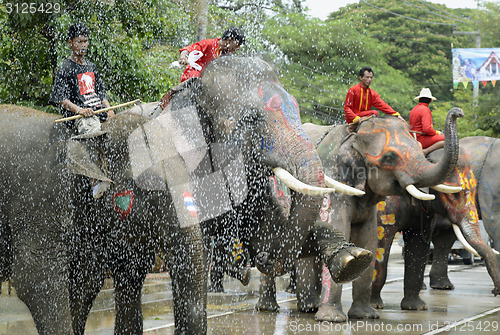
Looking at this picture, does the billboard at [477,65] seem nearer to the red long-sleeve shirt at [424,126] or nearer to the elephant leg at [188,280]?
the red long-sleeve shirt at [424,126]

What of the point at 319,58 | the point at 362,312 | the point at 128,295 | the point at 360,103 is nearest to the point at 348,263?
the point at 128,295

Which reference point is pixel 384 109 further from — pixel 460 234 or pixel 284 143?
pixel 284 143

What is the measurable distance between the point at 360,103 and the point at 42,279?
5098mm

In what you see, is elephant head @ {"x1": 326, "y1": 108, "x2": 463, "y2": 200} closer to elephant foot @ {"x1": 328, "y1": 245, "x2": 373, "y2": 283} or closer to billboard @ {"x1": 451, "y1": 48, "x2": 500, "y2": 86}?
elephant foot @ {"x1": 328, "y1": 245, "x2": 373, "y2": 283}

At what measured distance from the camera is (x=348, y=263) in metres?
4.62

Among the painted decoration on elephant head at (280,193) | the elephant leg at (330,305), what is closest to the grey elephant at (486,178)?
the elephant leg at (330,305)

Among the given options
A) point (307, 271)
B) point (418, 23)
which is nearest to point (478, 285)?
point (307, 271)

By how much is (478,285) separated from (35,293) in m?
8.79

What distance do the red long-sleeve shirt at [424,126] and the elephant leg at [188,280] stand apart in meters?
5.53

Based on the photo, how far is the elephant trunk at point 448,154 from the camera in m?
7.43

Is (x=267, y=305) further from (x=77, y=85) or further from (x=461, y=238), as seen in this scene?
(x=77, y=85)

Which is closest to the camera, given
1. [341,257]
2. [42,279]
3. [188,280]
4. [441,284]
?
[188,280]

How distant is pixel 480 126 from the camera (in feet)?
71.7

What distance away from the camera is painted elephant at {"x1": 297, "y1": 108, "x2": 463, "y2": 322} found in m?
7.59
